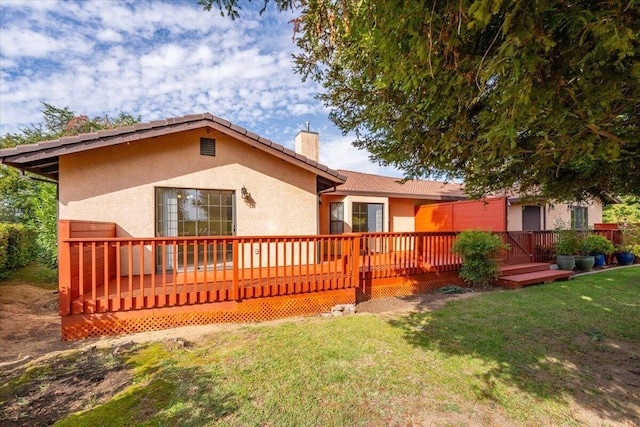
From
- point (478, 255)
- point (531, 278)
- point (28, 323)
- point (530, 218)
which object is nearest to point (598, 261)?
point (530, 218)

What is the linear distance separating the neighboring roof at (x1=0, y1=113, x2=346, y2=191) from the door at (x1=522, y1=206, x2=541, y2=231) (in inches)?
456

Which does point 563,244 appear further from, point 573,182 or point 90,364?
point 90,364

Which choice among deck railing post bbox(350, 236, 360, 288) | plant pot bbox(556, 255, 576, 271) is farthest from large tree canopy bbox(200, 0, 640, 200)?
plant pot bbox(556, 255, 576, 271)

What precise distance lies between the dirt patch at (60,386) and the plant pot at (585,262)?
1381 cm

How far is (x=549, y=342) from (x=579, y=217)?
15155 millimetres

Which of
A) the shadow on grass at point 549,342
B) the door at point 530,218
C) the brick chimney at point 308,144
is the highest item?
the brick chimney at point 308,144

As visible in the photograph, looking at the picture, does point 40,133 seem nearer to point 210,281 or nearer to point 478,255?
point 210,281

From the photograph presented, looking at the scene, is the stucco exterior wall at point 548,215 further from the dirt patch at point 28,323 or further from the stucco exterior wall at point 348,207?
the dirt patch at point 28,323

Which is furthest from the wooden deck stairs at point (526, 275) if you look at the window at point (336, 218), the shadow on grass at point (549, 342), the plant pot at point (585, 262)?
the window at point (336, 218)

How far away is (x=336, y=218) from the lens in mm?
12195

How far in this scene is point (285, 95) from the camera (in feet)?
34.0

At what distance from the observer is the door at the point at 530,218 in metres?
Answer: 14.1

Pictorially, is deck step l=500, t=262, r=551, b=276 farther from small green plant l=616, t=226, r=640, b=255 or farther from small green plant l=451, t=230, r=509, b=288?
small green plant l=616, t=226, r=640, b=255

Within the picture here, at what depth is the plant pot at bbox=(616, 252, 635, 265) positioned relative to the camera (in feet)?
38.3
